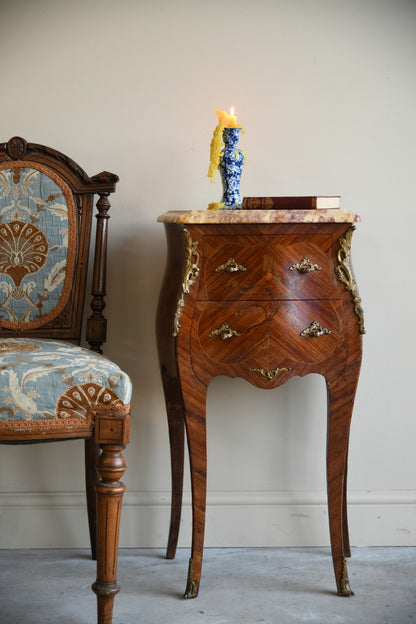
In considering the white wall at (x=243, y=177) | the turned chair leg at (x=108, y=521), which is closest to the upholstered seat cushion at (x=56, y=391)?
the turned chair leg at (x=108, y=521)

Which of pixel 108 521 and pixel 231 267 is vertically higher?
pixel 231 267

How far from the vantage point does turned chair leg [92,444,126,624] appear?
4.67 ft

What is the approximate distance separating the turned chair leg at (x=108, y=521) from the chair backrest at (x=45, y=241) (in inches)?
20.7

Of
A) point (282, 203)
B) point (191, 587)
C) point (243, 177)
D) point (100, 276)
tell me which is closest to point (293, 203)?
point (282, 203)

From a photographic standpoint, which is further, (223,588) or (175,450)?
(175,450)

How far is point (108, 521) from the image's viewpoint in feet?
4.68

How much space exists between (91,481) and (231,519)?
1.44 feet

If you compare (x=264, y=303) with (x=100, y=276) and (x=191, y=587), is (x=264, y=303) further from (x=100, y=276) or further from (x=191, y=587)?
(x=191, y=587)

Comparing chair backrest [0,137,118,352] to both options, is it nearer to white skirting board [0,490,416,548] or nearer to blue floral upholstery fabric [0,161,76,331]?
blue floral upholstery fabric [0,161,76,331]

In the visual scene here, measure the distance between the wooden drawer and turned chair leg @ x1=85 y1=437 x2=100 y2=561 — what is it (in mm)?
473

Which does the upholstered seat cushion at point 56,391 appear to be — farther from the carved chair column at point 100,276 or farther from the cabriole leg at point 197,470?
the carved chair column at point 100,276

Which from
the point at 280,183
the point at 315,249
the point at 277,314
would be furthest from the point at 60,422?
the point at 280,183

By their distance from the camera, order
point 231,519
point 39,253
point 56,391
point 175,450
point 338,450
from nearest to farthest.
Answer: point 56,391
point 338,450
point 39,253
point 175,450
point 231,519

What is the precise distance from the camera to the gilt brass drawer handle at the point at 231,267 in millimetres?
1666
